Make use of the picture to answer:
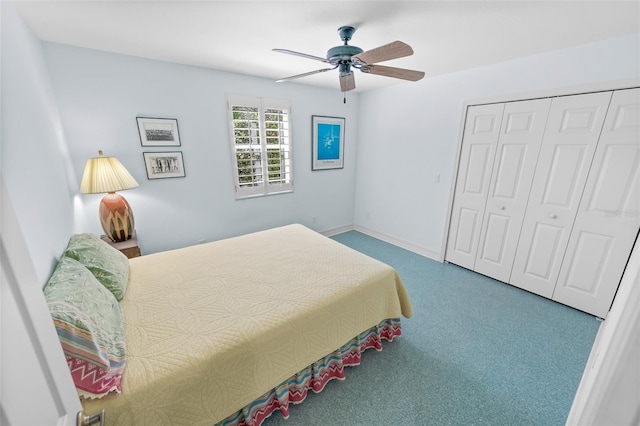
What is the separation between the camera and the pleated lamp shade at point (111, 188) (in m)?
2.01

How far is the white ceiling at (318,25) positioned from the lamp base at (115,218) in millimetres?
1293

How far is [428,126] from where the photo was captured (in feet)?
10.5

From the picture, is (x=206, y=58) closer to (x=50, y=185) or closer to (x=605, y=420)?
(x=50, y=185)

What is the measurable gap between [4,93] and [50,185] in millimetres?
597

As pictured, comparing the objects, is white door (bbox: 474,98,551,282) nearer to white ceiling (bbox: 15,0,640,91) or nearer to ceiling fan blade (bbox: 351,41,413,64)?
white ceiling (bbox: 15,0,640,91)

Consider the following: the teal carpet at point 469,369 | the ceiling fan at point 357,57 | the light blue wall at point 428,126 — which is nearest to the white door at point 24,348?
the teal carpet at point 469,369

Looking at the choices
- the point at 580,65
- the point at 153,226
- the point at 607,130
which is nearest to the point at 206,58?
the point at 153,226

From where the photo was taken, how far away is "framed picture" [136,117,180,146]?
2449 millimetres

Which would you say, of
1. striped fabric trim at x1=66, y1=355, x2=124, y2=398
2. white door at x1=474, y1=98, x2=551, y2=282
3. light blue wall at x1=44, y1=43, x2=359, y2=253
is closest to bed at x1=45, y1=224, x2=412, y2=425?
striped fabric trim at x1=66, y1=355, x2=124, y2=398

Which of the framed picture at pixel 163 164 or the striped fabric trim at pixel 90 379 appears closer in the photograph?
the striped fabric trim at pixel 90 379

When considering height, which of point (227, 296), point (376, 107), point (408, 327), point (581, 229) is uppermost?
point (376, 107)

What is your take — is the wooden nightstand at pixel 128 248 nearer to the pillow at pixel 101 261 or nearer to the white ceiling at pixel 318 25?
the pillow at pixel 101 261

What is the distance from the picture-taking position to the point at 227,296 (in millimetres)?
1548

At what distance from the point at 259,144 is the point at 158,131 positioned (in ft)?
3.64
